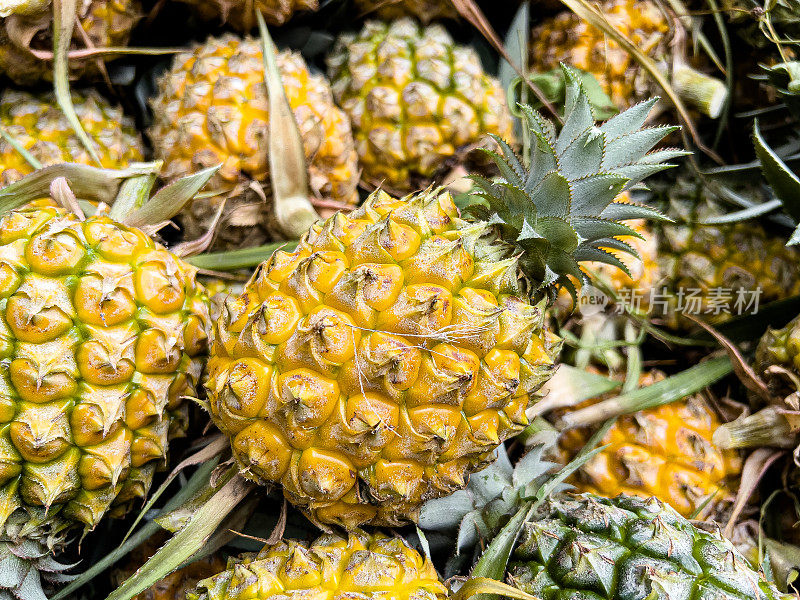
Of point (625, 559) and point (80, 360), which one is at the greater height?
point (80, 360)

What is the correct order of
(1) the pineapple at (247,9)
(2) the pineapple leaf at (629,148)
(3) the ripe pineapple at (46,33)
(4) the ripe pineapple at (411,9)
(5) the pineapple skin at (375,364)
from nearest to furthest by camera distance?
(5) the pineapple skin at (375,364) < (2) the pineapple leaf at (629,148) < (3) the ripe pineapple at (46,33) < (1) the pineapple at (247,9) < (4) the ripe pineapple at (411,9)

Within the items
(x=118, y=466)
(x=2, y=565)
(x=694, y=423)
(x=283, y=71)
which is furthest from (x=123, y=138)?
(x=694, y=423)

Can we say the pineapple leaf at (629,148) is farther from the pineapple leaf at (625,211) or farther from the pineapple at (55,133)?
the pineapple at (55,133)

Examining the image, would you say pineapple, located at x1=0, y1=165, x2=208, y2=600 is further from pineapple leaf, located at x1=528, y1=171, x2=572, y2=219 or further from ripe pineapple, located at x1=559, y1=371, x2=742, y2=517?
ripe pineapple, located at x1=559, y1=371, x2=742, y2=517

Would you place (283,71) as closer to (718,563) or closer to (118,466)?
(118,466)

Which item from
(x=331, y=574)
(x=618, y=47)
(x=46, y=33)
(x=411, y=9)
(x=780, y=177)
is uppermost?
(x=46, y=33)

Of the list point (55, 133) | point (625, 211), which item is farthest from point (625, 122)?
point (55, 133)

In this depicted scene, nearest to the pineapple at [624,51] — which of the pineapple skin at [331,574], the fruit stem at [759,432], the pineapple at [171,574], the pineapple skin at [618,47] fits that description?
the pineapple skin at [618,47]

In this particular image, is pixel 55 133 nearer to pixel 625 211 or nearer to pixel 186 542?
pixel 186 542
